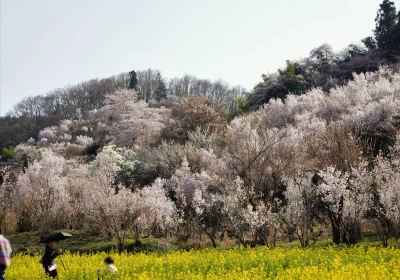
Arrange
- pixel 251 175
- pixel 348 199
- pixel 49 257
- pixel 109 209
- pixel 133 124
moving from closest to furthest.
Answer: pixel 49 257 < pixel 348 199 < pixel 109 209 < pixel 251 175 < pixel 133 124

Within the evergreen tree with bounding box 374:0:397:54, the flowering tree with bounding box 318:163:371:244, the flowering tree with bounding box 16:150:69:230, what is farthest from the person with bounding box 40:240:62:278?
the evergreen tree with bounding box 374:0:397:54

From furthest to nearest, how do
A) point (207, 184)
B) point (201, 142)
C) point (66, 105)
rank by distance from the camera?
1. point (66, 105)
2. point (201, 142)
3. point (207, 184)

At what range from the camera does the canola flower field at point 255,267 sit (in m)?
11.6

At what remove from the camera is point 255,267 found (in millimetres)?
14133

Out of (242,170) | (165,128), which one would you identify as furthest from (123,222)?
(165,128)

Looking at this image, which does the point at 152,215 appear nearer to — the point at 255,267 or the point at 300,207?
the point at 300,207

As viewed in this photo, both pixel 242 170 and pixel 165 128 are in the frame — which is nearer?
pixel 242 170

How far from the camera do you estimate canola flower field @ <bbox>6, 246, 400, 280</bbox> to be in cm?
1162

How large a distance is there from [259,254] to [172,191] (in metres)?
16.9

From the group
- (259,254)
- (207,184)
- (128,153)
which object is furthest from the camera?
(128,153)

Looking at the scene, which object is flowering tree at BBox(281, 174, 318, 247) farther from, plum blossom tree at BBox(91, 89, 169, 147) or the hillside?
plum blossom tree at BBox(91, 89, 169, 147)

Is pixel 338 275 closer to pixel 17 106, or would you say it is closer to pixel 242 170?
pixel 242 170

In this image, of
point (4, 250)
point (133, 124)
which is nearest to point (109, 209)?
point (4, 250)

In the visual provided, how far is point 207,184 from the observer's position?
29953 mm
